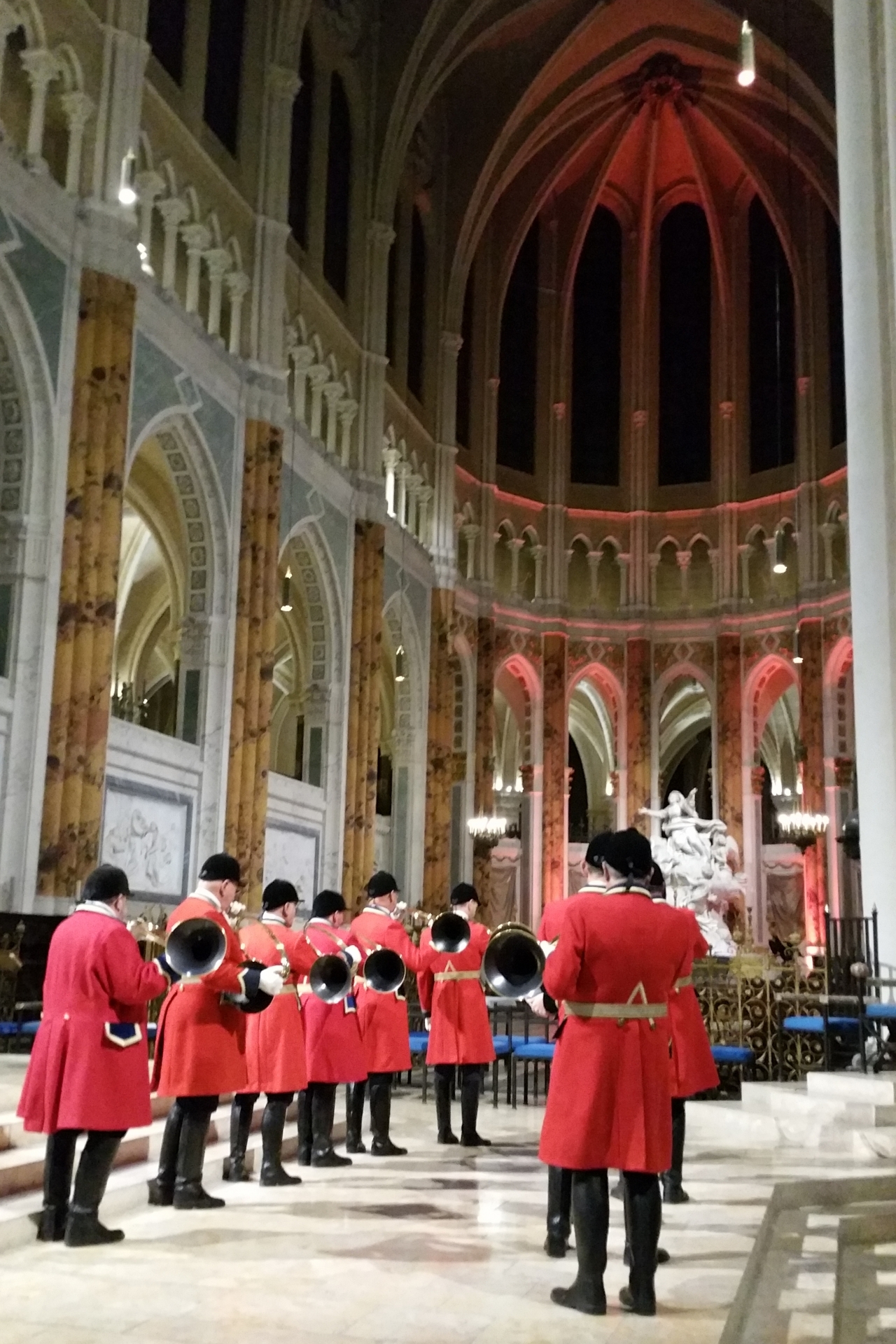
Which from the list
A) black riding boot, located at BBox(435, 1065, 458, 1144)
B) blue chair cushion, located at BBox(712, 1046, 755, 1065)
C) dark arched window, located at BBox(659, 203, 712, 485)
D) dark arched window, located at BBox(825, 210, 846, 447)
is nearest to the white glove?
black riding boot, located at BBox(435, 1065, 458, 1144)

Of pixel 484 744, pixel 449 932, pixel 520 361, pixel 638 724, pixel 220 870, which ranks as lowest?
pixel 449 932

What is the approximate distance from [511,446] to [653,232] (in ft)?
19.7

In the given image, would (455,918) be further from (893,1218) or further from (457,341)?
(457,341)

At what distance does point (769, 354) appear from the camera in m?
27.4

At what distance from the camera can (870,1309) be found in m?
5.22

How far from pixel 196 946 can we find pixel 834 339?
22810 mm

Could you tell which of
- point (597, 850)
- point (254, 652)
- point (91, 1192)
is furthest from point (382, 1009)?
point (254, 652)

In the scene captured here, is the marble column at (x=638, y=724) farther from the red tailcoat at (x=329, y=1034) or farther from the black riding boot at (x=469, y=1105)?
the red tailcoat at (x=329, y=1034)

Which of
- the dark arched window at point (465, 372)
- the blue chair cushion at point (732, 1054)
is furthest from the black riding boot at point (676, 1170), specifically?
the dark arched window at point (465, 372)

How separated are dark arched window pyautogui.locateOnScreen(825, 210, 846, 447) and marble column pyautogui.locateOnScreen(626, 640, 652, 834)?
18.6ft

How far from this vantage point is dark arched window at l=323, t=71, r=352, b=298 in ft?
67.1

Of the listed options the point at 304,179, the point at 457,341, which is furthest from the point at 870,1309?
the point at 457,341

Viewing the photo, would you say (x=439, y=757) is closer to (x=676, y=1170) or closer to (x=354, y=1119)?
(x=354, y=1119)

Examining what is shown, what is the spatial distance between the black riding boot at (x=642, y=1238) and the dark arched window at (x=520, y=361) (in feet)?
77.6
